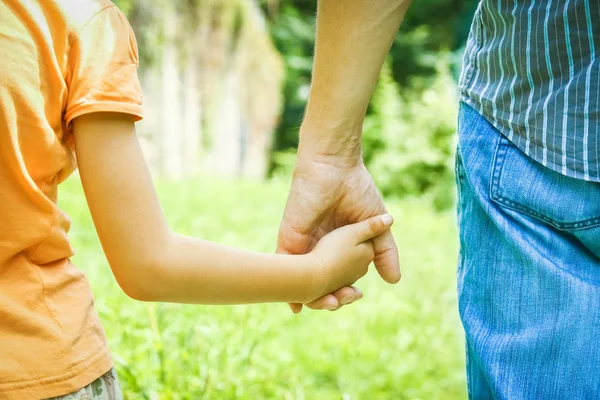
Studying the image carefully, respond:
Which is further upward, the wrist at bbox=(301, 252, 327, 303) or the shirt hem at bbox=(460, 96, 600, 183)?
the shirt hem at bbox=(460, 96, 600, 183)

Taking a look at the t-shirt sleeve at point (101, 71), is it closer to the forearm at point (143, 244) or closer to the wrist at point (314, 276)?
the forearm at point (143, 244)

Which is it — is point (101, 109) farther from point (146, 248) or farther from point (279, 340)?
point (279, 340)

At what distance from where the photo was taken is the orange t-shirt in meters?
0.97

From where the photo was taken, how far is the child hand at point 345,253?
134 centimetres

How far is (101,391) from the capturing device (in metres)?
1.10

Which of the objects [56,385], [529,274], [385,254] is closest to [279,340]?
[385,254]

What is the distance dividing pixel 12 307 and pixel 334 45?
2.71 ft

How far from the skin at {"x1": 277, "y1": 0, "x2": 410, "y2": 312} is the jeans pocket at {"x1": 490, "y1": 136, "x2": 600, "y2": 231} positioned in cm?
38

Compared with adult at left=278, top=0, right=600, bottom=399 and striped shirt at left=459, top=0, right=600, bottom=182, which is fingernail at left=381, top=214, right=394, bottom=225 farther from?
striped shirt at left=459, top=0, right=600, bottom=182

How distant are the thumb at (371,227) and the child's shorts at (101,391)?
55 centimetres

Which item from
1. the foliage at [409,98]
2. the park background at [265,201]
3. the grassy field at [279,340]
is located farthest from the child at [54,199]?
the foliage at [409,98]

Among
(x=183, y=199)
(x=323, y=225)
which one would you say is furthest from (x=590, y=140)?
(x=183, y=199)

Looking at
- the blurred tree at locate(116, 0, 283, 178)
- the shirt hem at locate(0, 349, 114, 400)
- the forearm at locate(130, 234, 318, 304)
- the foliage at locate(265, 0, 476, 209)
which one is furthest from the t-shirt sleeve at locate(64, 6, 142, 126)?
the foliage at locate(265, 0, 476, 209)

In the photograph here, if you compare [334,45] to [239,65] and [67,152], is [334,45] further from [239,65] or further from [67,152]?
[239,65]
